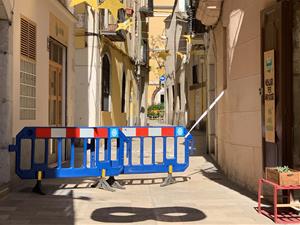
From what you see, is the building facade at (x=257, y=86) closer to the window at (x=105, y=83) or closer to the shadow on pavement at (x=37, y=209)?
the shadow on pavement at (x=37, y=209)

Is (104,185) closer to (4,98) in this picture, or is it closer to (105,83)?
(4,98)

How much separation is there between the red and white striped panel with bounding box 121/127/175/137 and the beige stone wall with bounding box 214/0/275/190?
4.08 ft

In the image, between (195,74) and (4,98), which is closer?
(4,98)

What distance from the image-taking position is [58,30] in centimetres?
1284

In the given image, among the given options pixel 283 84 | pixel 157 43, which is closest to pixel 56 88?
pixel 283 84

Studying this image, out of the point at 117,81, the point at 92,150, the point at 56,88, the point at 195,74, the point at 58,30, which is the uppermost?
the point at 195,74

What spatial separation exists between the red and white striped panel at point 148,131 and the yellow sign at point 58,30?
11.6 feet

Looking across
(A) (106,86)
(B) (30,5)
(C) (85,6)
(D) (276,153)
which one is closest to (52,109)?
(B) (30,5)

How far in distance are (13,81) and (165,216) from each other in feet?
12.4

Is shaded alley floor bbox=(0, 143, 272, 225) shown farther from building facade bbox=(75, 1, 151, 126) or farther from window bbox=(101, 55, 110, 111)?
window bbox=(101, 55, 110, 111)

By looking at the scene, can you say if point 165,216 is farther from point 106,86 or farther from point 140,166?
point 106,86

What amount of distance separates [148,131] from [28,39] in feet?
9.40

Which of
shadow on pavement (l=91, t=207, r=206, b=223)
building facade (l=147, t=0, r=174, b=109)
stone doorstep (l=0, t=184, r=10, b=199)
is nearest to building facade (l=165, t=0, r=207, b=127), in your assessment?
building facade (l=147, t=0, r=174, b=109)

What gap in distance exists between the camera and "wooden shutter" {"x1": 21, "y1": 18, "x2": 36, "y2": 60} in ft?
32.8
